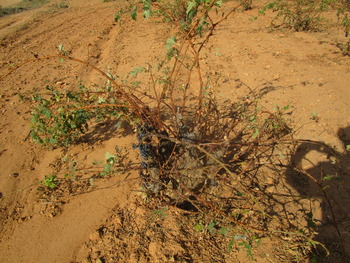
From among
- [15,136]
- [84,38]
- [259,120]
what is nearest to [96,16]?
[84,38]

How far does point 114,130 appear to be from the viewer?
283 cm

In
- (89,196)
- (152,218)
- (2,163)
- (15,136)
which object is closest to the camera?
(152,218)

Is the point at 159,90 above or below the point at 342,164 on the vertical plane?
above

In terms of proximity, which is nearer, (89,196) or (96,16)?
(89,196)

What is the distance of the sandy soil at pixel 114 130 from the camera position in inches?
69.7

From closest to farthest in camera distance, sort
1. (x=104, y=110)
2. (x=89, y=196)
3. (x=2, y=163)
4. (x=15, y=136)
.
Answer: (x=89, y=196) < (x=2, y=163) < (x=104, y=110) < (x=15, y=136)

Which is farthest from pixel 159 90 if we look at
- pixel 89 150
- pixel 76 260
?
pixel 76 260

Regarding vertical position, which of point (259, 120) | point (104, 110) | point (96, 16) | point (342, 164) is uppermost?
point (96, 16)

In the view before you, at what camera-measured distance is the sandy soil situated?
1.77 meters

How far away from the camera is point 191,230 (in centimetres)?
176

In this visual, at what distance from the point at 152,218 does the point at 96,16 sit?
25.6 ft

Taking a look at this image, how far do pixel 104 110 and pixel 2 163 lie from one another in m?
1.30

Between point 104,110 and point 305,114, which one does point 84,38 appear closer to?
point 104,110

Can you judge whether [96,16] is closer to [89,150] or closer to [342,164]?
[89,150]
